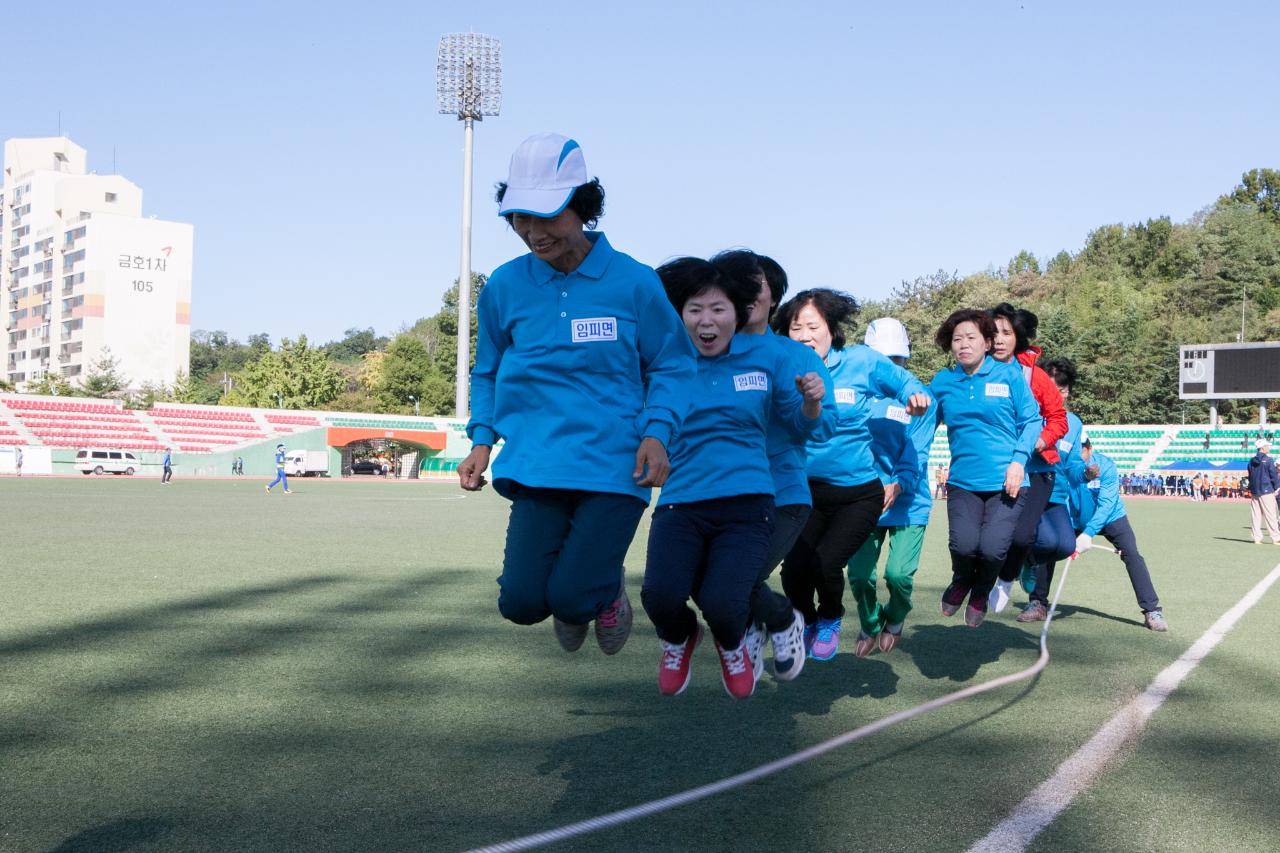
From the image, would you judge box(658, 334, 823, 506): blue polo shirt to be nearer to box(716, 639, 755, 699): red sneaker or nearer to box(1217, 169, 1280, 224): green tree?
box(716, 639, 755, 699): red sneaker

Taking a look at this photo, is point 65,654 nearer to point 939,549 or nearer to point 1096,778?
point 1096,778

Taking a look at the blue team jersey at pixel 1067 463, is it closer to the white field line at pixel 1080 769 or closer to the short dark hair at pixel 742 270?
the white field line at pixel 1080 769

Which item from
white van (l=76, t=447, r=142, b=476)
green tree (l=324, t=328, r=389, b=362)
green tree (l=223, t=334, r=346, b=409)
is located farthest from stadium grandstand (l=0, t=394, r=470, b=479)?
green tree (l=324, t=328, r=389, b=362)

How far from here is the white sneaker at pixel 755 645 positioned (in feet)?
17.0

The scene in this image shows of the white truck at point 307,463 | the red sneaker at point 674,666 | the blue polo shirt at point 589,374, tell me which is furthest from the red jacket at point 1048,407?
the white truck at point 307,463

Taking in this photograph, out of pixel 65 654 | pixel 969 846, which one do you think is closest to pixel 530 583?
pixel 969 846

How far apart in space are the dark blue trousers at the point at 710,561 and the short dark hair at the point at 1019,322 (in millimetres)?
3294

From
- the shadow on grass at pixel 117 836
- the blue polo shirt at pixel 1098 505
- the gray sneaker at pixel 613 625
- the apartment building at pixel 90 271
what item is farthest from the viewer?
the apartment building at pixel 90 271

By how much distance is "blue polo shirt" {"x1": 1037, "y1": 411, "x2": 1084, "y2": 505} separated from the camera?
9.12m

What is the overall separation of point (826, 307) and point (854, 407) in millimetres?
576

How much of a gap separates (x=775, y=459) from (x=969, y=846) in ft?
6.89

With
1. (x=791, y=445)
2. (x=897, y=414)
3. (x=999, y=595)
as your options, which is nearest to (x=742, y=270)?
(x=791, y=445)

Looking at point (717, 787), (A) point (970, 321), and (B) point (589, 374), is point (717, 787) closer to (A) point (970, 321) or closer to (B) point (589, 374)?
(B) point (589, 374)

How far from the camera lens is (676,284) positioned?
5.08m
